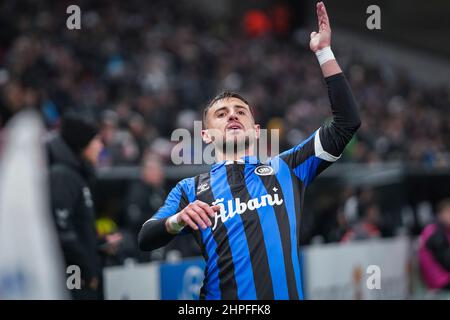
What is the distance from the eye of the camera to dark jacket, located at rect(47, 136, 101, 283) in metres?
5.93

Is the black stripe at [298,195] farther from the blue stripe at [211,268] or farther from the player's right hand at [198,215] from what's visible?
the player's right hand at [198,215]

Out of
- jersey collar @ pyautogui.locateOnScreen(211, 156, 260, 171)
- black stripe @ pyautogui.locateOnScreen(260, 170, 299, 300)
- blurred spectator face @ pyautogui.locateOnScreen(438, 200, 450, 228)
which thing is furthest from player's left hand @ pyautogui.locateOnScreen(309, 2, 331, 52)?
blurred spectator face @ pyautogui.locateOnScreen(438, 200, 450, 228)

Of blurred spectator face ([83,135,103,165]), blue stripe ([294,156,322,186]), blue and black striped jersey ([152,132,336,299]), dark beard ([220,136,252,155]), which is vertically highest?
blurred spectator face ([83,135,103,165])

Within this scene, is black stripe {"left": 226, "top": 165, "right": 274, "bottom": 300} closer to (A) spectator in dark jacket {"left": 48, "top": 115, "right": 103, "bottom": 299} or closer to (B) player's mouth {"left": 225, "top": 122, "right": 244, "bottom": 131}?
(B) player's mouth {"left": 225, "top": 122, "right": 244, "bottom": 131}

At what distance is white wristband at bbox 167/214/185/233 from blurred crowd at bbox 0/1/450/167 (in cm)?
284

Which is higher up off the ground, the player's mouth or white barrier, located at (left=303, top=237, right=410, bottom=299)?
the player's mouth

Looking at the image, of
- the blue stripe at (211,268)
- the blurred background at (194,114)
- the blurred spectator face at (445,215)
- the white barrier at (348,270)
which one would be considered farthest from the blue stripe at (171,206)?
the blurred spectator face at (445,215)

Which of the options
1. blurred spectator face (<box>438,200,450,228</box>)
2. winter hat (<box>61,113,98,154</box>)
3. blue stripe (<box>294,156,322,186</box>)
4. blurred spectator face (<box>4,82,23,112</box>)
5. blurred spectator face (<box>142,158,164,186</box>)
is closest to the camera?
blue stripe (<box>294,156,322,186</box>)

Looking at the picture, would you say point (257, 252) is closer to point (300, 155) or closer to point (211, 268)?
point (211, 268)

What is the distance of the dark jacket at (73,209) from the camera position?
19.5ft

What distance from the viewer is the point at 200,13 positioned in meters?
21.4

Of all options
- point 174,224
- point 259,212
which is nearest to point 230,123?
point 259,212
